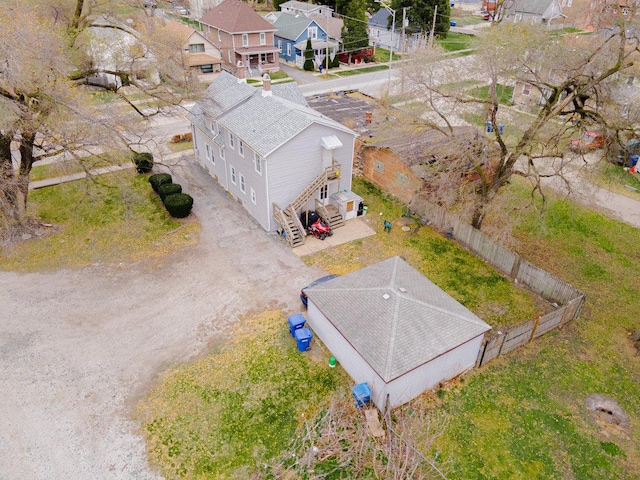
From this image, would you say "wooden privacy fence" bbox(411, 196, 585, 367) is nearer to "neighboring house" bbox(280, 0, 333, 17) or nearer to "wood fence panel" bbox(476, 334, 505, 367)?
"wood fence panel" bbox(476, 334, 505, 367)

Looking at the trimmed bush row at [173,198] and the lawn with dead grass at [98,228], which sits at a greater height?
the trimmed bush row at [173,198]

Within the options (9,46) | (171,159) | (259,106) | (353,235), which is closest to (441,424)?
(353,235)

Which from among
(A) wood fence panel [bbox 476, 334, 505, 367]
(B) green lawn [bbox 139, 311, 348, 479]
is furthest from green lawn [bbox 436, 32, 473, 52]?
(B) green lawn [bbox 139, 311, 348, 479]

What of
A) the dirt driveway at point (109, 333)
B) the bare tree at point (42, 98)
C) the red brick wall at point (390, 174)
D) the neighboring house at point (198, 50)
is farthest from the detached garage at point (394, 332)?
the neighboring house at point (198, 50)

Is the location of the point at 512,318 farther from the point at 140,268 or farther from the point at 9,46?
the point at 9,46

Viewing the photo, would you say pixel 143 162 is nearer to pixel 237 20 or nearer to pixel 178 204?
pixel 178 204

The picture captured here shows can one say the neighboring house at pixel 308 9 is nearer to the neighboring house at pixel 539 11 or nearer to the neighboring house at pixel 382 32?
the neighboring house at pixel 382 32

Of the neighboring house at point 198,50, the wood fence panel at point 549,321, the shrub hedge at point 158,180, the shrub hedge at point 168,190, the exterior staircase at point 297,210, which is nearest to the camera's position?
the wood fence panel at point 549,321

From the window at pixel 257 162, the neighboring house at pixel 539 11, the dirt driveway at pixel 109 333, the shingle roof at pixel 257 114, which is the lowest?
the dirt driveway at pixel 109 333
